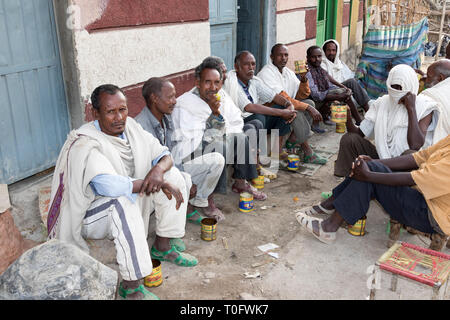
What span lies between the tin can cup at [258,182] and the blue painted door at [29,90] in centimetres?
211

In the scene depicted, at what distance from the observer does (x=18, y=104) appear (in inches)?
136

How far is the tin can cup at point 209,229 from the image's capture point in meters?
3.69

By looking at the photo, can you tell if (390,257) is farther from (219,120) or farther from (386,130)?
(219,120)

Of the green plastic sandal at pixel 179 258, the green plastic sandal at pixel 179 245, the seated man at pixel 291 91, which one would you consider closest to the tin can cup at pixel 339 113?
the seated man at pixel 291 91

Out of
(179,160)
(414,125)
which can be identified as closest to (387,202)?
(414,125)

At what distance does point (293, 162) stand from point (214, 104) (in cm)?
154

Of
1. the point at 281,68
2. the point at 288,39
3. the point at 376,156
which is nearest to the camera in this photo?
the point at 376,156

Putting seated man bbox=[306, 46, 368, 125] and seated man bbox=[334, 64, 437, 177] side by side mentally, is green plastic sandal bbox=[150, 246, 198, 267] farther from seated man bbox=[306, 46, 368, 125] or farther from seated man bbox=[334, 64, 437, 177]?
seated man bbox=[306, 46, 368, 125]

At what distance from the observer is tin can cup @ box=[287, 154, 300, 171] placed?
5.24m

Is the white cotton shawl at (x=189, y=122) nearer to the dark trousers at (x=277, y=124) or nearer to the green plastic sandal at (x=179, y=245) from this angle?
the green plastic sandal at (x=179, y=245)

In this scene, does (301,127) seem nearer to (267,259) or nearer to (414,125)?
(414,125)

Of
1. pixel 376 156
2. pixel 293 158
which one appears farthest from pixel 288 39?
pixel 376 156

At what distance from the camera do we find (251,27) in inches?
271

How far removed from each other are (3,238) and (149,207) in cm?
105
